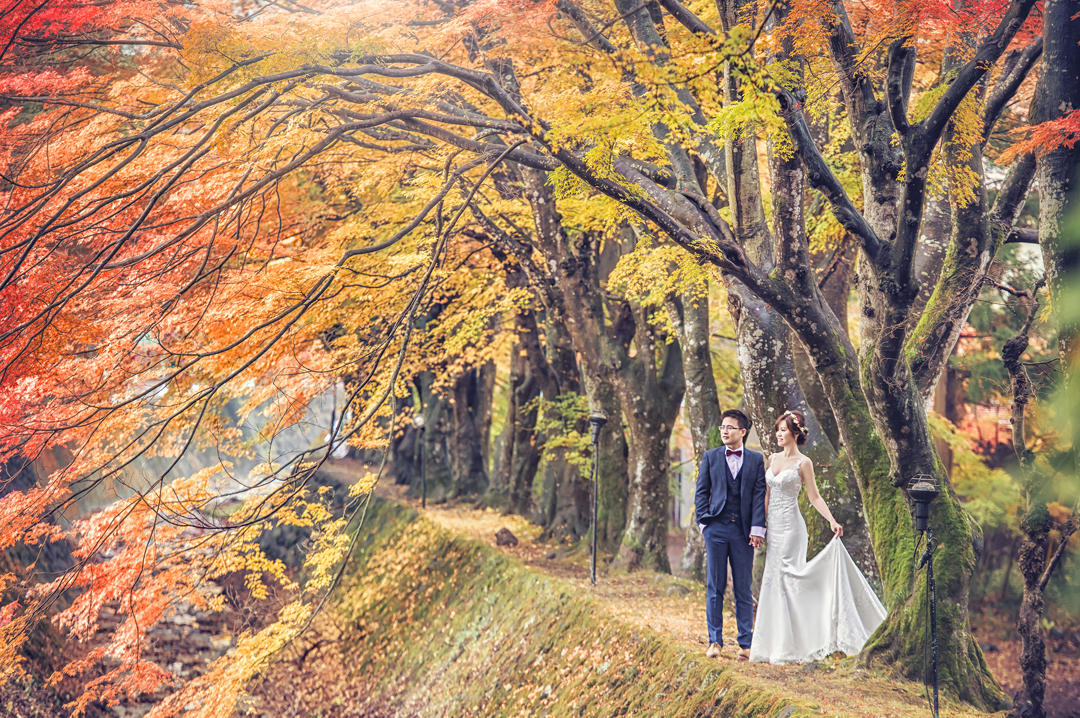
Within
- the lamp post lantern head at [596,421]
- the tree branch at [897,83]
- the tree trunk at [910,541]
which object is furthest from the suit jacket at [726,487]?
the lamp post lantern head at [596,421]

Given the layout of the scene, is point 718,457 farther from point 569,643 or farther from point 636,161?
point 569,643

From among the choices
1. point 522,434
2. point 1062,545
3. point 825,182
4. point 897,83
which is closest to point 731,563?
point 1062,545

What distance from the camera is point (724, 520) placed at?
24.6 feet

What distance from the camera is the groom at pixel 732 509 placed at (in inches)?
289

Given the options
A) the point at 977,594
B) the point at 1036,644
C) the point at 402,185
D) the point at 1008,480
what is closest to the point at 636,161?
the point at 1036,644

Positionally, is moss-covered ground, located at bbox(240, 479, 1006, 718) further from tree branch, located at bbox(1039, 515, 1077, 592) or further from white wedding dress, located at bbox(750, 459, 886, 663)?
tree branch, located at bbox(1039, 515, 1077, 592)

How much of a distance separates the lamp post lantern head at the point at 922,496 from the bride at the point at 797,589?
835 mm

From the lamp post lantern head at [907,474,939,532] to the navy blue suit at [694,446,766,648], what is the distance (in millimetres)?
1208

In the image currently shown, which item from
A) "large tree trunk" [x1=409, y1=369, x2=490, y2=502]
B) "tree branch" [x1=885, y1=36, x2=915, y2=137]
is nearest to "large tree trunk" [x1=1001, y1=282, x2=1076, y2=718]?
"tree branch" [x1=885, y1=36, x2=915, y2=137]

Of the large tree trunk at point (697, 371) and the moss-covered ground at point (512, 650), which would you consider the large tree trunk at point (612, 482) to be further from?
the large tree trunk at point (697, 371)

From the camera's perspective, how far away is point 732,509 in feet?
24.5

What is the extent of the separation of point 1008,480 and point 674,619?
34.0 feet

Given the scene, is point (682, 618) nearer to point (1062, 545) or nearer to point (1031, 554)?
point (1031, 554)

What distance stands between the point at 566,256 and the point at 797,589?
6882 mm
